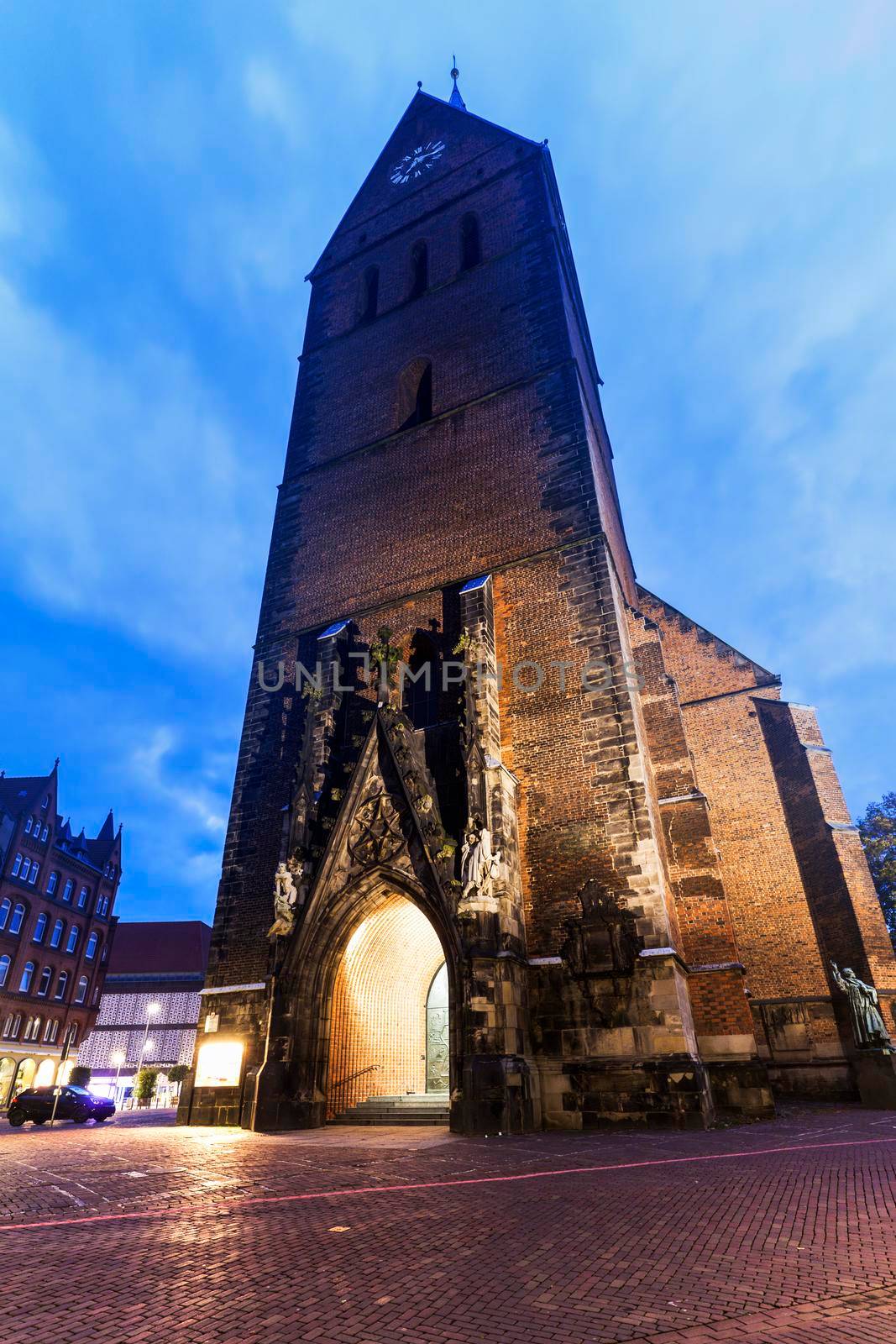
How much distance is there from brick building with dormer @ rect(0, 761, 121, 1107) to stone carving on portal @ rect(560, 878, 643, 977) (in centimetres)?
3528

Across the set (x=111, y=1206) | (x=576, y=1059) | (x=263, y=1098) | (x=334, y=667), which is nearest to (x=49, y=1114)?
(x=263, y=1098)

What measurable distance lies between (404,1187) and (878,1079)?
14324 mm

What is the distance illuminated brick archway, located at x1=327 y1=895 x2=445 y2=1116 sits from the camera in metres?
13.8

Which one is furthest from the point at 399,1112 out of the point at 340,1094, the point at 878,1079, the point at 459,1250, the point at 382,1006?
the point at 878,1079

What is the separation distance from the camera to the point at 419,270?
1053 inches

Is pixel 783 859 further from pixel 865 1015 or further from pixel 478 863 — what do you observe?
pixel 478 863

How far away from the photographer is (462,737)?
14.3 m

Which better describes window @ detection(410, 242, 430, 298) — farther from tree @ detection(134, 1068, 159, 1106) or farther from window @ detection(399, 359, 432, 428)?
tree @ detection(134, 1068, 159, 1106)

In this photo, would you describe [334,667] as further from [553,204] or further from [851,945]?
[553,204]

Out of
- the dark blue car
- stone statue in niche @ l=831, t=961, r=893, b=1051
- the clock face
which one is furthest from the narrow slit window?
the dark blue car

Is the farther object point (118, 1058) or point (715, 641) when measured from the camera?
point (118, 1058)

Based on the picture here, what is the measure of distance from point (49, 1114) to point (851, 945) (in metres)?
22.5

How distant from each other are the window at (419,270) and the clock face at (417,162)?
4.63 meters

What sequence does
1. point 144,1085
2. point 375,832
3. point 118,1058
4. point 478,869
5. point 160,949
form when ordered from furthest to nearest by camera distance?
point 160,949 → point 118,1058 → point 144,1085 → point 375,832 → point 478,869
